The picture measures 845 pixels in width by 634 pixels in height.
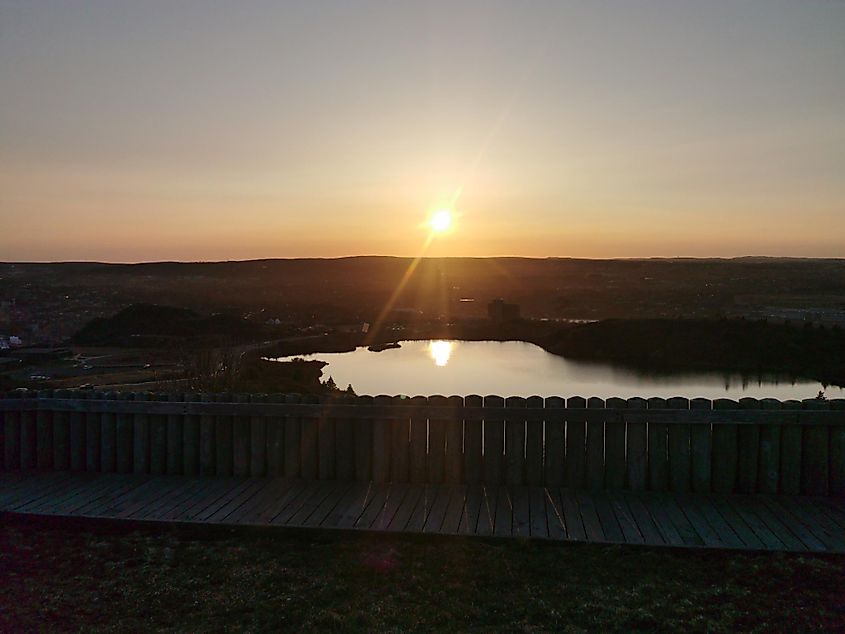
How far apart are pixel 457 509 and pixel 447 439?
85cm

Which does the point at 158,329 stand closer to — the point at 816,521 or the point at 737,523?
the point at 737,523

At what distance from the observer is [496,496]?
6.79 metres

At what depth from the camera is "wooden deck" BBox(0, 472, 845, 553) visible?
5867 mm

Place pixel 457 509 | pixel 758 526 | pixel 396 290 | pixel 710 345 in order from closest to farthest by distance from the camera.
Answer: pixel 758 526
pixel 457 509
pixel 710 345
pixel 396 290

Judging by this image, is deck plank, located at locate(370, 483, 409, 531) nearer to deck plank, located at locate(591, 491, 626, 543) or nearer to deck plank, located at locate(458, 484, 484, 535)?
deck plank, located at locate(458, 484, 484, 535)

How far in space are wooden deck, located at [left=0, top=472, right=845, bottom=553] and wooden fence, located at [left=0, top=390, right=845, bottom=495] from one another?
0.16 metres

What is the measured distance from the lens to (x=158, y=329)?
33.8m

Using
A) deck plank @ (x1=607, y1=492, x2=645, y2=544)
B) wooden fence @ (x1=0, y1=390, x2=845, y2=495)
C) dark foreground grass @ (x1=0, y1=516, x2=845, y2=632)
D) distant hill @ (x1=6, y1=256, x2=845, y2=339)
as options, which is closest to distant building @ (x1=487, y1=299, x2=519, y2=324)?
distant hill @ (x1=6, y1=256, x2=845, y2=339)

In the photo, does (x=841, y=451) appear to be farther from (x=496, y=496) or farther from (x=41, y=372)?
(x=41, y=372)

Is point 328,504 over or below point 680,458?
below

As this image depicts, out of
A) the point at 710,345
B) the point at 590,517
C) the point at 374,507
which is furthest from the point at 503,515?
the point at 710,345

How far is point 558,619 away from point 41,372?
21.3 m

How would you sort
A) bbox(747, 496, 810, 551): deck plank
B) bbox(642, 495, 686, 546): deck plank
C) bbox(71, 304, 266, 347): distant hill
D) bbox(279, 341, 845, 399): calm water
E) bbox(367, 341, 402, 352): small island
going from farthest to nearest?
1. bbox(367, 341, 402, 352): small island
2. bbox(71, 304, 266, 347): distant hill
3. bbox(279, 341, 845, 399): calm water
4. bbox(642, 495, 686, 546): deck plank
5. bbox(747, 496, 810, 551): deck plank

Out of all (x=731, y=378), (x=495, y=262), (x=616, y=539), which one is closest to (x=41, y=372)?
(x=616, y=539)
